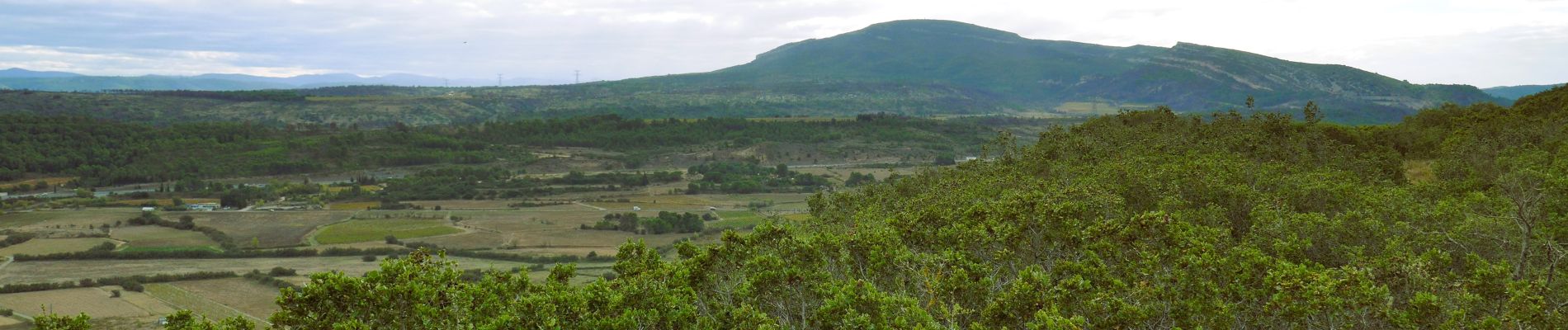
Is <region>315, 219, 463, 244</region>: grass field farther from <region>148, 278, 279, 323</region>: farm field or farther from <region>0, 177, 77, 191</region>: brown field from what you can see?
<region>0, 177, 77, 191</region>: brown field

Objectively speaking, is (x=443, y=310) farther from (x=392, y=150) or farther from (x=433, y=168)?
(x=392, y=150)

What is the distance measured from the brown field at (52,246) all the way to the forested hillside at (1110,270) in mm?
59913

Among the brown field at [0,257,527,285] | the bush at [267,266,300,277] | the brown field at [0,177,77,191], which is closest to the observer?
the brown field at [0,257,527,285]

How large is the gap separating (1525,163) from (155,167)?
122 m

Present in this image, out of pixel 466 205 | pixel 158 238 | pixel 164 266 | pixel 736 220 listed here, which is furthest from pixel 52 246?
pixel 736 220

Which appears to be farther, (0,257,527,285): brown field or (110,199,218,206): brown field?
(110,199,218,206): brown field

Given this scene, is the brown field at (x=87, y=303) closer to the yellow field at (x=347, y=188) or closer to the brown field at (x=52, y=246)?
the brown field at (x=52, y=246)

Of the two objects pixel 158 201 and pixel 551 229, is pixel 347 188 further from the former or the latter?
pixel 551 229

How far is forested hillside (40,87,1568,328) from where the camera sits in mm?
11930

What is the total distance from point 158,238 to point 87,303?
2544 cm

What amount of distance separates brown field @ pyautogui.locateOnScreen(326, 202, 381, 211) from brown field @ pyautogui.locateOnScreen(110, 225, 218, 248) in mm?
15120

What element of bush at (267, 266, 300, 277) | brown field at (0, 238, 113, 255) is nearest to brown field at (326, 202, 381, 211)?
brown field at (0, 238, 113, 255)

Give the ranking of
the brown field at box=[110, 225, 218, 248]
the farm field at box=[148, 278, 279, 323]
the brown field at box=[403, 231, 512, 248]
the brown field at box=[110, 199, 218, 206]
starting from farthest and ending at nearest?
the brown field at box=[110, 199, 218, 206], the brown field at box=[403, 231, 512, 248], the brown field at box=[110, 225, 218, 248], the farm field at box=[148, 278, 279, 323]

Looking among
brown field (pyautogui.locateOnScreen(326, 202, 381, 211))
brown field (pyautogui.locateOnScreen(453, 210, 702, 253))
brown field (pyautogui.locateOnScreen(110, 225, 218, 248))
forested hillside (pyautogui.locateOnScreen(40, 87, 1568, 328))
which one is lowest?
brown field (pyautogui.locateOnScreen(453, 210, 702, 253))
